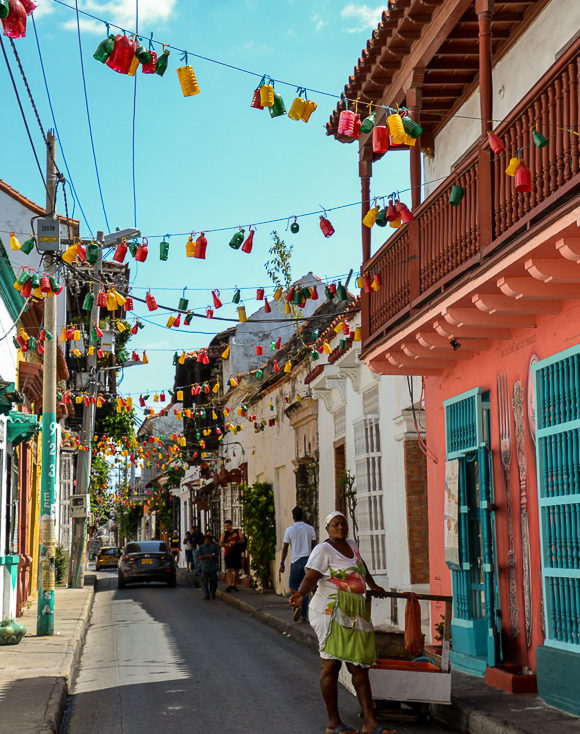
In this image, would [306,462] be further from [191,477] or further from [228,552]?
[191,477]

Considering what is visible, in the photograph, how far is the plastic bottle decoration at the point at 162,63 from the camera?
7102 mm

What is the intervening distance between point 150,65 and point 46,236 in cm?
657

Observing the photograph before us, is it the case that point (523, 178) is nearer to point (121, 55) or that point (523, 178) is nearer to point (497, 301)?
point (497, 301)

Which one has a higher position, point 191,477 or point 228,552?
point 191,477

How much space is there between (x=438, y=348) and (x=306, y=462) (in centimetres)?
1061

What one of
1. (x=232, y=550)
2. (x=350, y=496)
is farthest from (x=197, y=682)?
(x=232, y=550)

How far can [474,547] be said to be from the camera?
9891 mm

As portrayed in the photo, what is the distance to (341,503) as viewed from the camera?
53.9 feet

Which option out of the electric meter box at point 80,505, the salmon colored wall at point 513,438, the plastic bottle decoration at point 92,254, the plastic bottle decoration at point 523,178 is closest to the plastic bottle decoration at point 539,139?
the plastic bottle decoration at point 523,178

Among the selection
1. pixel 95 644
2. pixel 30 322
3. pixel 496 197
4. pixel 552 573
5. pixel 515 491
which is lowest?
pixel 95 644

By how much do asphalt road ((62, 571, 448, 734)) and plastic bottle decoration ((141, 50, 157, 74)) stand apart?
16.8 ft

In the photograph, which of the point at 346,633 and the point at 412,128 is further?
the point at 412,128

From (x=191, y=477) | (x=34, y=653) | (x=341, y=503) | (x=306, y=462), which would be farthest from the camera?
(x=191, y=477)

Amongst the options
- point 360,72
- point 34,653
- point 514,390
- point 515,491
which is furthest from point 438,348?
point 34,653
